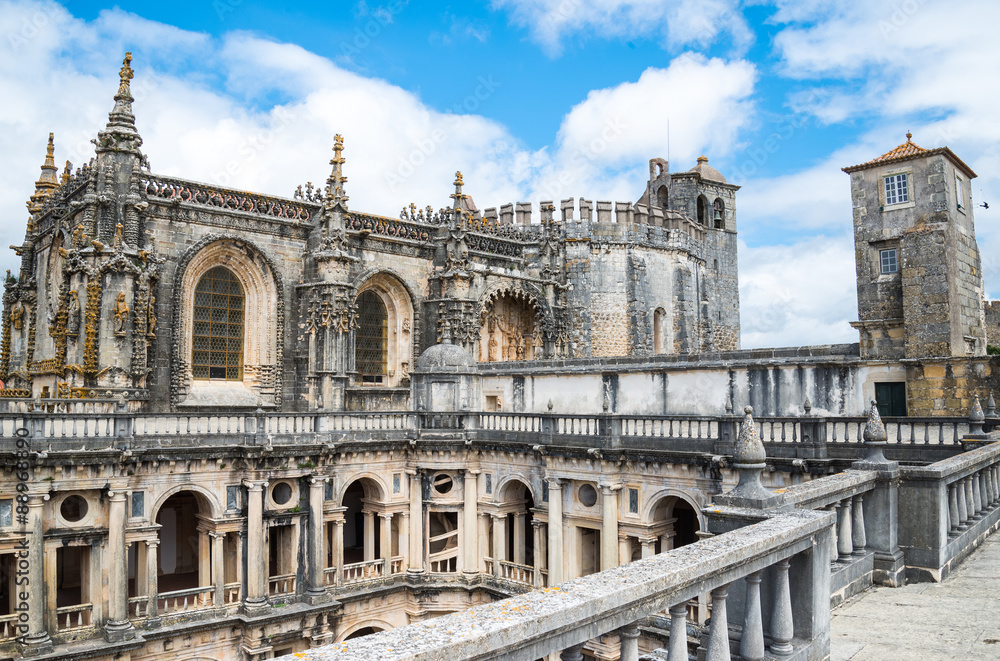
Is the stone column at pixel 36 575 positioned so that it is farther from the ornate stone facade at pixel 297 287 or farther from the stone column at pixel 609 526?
the stone column at pixel 609 526

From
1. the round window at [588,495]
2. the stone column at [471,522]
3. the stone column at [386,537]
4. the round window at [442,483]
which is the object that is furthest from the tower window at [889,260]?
the stone column at [386,537]

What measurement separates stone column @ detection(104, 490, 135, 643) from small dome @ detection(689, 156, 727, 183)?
130ft

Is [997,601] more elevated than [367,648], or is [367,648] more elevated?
[367,648]

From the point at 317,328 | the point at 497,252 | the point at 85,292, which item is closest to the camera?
the point at 85,292

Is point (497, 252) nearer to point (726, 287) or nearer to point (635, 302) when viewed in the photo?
point (635, 302)

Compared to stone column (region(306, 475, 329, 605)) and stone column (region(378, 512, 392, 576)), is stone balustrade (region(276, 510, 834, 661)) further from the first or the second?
stone column (region(378, 512, 392, 576))

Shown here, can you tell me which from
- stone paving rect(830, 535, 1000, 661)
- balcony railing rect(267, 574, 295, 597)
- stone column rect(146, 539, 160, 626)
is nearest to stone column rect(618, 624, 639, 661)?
stone paving rect(830, 535, 1000, 661)

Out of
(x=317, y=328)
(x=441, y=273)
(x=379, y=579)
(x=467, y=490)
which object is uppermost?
(x=441, y=273)

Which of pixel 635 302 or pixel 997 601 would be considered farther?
pixel 635 302

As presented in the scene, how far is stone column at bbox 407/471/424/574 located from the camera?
26594 mm

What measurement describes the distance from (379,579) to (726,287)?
3094 centimetres

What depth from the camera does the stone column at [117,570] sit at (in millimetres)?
20234

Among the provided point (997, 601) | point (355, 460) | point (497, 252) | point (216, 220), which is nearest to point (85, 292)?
point (216, 220)

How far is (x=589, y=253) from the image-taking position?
37.2m
